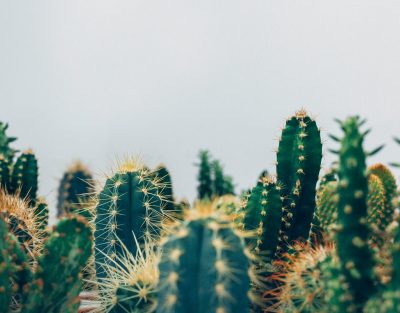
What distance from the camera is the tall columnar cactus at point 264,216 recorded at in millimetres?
4035

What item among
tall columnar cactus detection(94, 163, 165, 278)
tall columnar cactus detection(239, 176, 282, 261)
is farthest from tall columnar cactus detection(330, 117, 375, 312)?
tall columnar cactus detection(94, 163, 165, 278)

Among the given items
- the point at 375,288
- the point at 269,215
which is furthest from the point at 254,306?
the point at 375,288

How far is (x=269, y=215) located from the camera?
4.07 m

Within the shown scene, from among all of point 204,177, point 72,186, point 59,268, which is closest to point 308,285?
point 59,268

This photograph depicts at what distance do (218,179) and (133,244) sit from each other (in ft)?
A: 13.1

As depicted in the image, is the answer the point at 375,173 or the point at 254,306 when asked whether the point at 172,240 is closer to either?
the point at 254,306

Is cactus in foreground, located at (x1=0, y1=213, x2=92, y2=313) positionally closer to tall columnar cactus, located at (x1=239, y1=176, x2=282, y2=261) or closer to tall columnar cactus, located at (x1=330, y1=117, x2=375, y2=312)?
tall columnar cactus, located at (x1=239, y1=176, x2=282, y2=261)

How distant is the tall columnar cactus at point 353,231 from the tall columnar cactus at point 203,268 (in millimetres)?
527

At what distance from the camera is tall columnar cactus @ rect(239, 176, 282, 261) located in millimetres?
4035

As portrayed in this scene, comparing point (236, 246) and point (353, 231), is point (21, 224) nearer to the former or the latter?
point (236, 246)

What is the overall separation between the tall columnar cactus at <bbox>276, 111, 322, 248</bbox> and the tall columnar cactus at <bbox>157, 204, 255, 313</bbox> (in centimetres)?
129

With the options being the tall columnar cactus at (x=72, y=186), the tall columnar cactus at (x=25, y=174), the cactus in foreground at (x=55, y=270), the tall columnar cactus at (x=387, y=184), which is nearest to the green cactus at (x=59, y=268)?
the cactus in foreground at (x=55, y=270)

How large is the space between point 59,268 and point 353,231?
1568mm

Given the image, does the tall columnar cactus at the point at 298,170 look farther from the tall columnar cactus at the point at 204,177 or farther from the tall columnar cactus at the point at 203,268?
the tall columnar cactus at the point at 204,177
